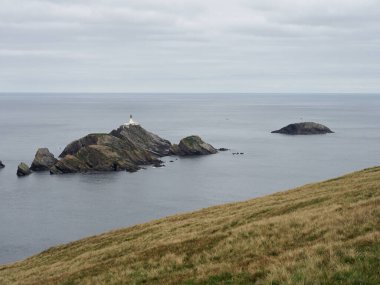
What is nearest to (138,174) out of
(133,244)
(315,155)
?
(315,155)

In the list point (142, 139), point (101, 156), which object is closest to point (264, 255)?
point (101, 156)

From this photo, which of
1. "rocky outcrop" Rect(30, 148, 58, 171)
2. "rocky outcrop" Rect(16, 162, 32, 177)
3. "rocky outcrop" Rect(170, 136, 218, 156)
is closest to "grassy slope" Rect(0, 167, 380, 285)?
"rocky outcrop" Rect(16, 162, 32, 177)

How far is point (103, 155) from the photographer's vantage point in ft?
473

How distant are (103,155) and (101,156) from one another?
66cm

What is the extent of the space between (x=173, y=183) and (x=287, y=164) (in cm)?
4551

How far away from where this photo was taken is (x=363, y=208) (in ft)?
80.4

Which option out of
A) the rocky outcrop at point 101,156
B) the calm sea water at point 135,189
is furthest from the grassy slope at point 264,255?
→ the rocky outcrop at point 101,156

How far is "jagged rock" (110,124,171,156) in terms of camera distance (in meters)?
168

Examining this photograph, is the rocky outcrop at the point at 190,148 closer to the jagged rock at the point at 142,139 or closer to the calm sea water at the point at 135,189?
the jagged rock at the point at 142,139

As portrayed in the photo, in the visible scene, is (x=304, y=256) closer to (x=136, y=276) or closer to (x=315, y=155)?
(x=136, y=276)

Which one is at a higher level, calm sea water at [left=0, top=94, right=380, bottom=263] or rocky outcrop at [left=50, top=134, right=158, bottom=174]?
rocky outcrop at [left=50, top=134, right=158, bottom=174]

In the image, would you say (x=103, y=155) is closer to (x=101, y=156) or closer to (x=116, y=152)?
(x=101, y=156)

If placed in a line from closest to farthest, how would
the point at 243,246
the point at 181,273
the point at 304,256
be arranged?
the point at 304,256 < the point at 181,273 < the point at 243,246

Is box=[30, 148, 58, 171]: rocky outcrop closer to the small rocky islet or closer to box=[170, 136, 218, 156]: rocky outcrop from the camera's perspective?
the small rocky islet
